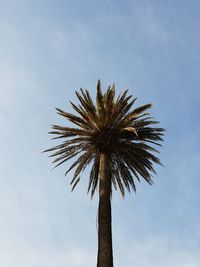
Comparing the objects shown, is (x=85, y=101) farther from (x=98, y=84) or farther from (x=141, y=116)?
(x=141, y=116)

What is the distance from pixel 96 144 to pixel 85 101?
2359mm

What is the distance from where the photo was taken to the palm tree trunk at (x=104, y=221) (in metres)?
16.7

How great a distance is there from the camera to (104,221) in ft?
58.5

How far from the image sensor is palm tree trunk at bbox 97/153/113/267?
54.7 ft

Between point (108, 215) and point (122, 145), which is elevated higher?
point (122, 145)

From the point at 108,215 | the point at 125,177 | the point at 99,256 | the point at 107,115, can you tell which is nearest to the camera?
the point at 99,256

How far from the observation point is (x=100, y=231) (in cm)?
1762

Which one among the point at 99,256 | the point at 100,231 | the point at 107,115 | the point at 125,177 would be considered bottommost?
the point at 99,256

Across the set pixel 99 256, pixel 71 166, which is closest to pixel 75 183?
pixel 71 166

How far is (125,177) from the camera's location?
2219 centimetres

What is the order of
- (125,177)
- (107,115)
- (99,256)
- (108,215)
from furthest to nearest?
(125,177) < (107,115) < (108,215) < (99,256)

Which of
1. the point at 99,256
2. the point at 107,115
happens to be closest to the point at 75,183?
the point at 107,115

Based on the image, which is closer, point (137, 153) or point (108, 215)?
point (108, 215)

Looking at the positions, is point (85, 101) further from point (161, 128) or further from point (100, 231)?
point (100, 231)
